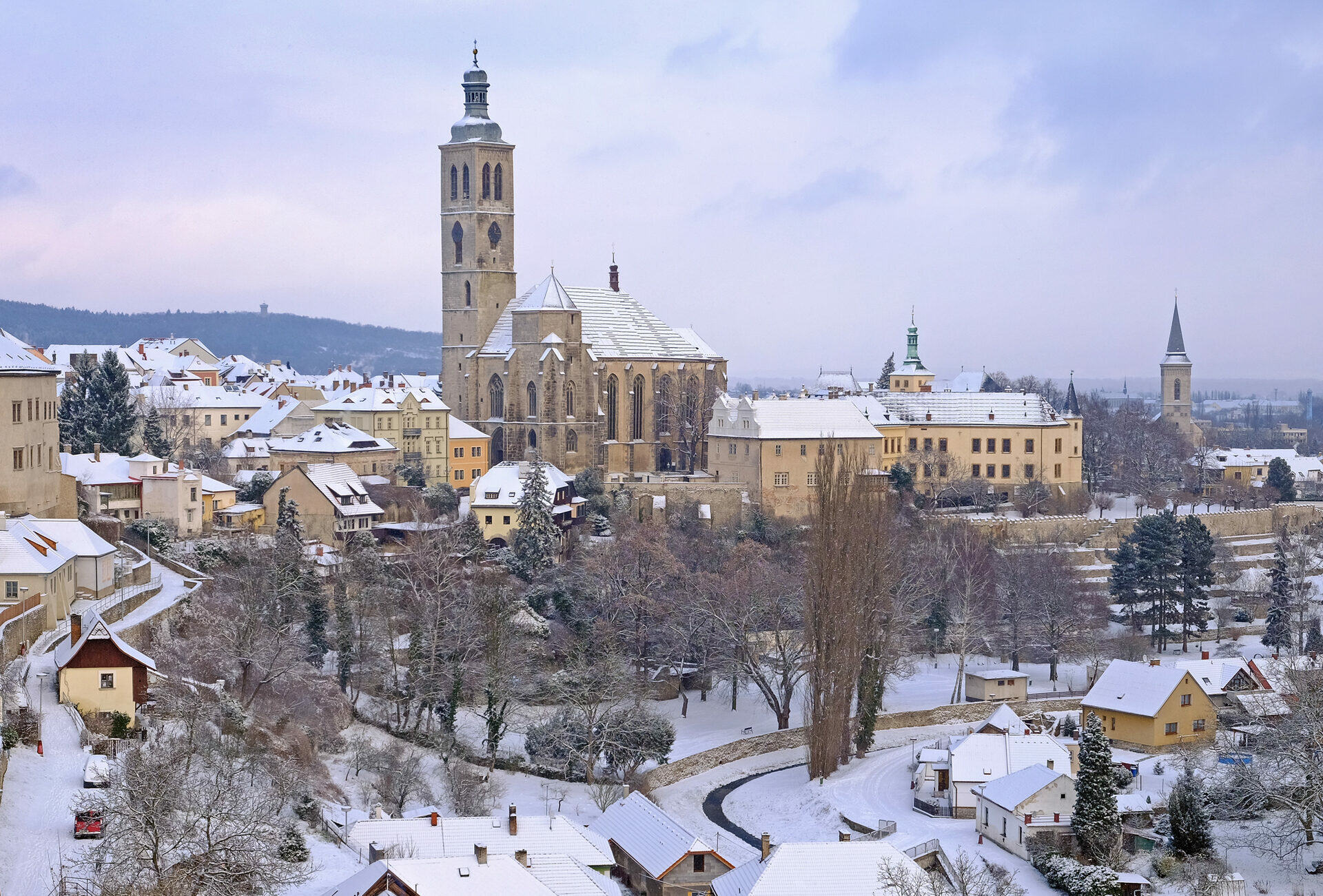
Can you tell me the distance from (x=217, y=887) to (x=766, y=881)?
36.0ft

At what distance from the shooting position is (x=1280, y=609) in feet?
198

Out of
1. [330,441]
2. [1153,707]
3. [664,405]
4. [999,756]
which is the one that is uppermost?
[664,405]

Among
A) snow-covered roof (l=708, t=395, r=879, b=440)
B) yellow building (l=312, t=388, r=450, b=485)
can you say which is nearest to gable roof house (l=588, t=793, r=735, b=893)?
snow-covered roof (l=708, t=395, r=879, b=440)

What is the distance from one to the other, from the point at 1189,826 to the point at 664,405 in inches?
1728

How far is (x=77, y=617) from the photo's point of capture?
1607 inches

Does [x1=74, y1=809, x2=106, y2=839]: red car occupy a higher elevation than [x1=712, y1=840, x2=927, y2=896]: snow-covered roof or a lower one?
higher

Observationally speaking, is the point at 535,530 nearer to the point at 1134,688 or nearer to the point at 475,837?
the point at 1134,688

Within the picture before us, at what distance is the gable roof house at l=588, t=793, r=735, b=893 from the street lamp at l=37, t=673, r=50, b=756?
11846 millimetres

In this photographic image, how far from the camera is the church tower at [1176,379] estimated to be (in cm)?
14650

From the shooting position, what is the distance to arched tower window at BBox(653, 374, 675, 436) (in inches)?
3088

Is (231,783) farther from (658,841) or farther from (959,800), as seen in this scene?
(959,800)

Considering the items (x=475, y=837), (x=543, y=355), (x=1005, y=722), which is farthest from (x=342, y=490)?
(x=475, y=837)

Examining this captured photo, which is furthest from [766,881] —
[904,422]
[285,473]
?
[904,422]

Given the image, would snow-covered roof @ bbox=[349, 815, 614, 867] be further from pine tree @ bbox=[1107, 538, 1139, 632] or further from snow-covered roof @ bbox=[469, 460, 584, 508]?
pine tree @ bbox=[1107, 538, 1139, 632]
